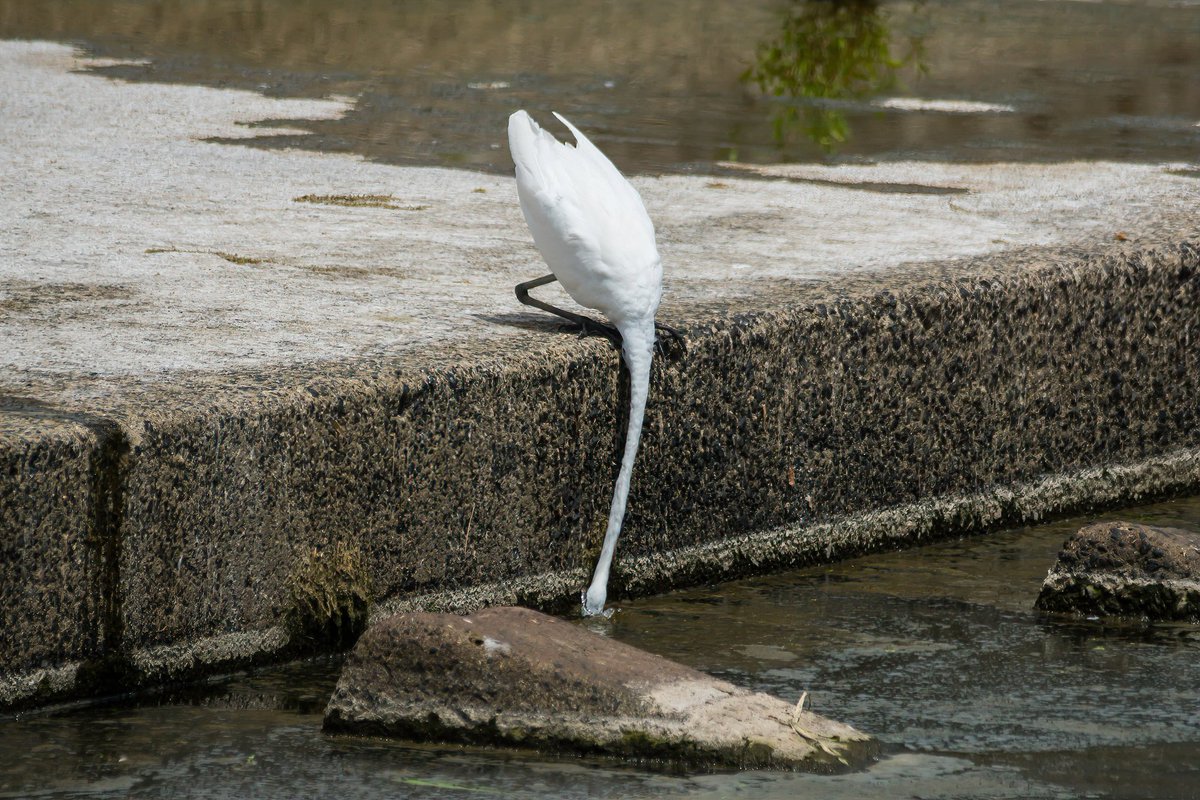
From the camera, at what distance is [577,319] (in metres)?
3.54

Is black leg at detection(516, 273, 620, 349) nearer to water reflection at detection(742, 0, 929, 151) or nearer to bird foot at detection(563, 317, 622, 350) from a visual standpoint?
bird foot at detection(563, 317, 622, 350)

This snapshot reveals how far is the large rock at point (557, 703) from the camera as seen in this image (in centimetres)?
259

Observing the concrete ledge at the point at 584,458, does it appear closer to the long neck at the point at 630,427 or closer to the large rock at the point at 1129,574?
the long neck at the point at 630,427

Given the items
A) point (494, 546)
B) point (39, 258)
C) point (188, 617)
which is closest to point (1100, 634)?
point (494, 546)

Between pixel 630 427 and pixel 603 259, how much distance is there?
1.03 ft

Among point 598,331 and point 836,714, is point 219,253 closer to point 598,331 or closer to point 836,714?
point 598,331

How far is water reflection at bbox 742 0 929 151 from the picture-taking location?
7.43 metres

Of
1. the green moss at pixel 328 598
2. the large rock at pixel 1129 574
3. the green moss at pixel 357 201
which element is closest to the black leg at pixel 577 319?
the green moss at pixel 328 598

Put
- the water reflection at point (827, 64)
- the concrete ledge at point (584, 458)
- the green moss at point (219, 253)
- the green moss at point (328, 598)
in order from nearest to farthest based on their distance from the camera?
the concrete ledge at point (584, 458)
the green moss at point (328, 598)
the green moss at point (219, 253)
the water reflection at point (827, 64)

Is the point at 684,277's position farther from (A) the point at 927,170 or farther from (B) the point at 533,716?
(A) the point at 927,170

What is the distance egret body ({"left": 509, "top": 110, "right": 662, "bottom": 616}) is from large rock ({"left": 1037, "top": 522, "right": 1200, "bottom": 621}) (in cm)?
87

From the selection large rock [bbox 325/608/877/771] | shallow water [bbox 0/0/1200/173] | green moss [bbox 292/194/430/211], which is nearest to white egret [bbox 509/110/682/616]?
large rock [bbox 325/608/877/771]

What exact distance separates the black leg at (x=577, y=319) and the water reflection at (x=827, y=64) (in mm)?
3207

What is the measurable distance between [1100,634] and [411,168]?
3.04 m
